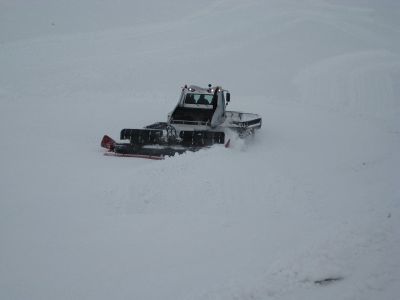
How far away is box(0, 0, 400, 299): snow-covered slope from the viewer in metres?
4.85

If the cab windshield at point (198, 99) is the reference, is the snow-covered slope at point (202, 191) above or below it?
below

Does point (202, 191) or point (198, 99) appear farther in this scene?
point (198, 99)

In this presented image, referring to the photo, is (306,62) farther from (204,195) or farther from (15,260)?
(15,260)

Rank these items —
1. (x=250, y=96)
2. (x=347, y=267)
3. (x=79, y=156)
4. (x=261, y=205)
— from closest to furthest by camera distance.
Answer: (x=347, y=267) < (x=261, y=205) < (x=79, y=156) < (x=250, y=96)

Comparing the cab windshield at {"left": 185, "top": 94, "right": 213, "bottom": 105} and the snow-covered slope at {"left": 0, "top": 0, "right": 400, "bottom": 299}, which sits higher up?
the cab windshield at {"left": 185, "top": 94, "right": 213, "bottom": 105}

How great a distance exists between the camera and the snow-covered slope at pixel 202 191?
4.85 meters

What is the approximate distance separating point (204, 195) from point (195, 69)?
16.9 m

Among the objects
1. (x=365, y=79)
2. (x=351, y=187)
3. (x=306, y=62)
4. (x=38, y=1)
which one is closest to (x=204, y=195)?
(x=351, y=187)

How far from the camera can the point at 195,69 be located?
23.4 metres

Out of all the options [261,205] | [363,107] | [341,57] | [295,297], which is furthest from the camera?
[341,57]

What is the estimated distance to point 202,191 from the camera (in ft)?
24.4

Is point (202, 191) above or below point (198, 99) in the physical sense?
below

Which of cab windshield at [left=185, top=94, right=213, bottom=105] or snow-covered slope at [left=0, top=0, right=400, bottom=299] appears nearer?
snow-covered slope at [left=0, top=0, right=400, bottom=299]

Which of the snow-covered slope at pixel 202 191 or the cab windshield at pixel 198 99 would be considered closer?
the snow-covered slope at pixel 202 191
